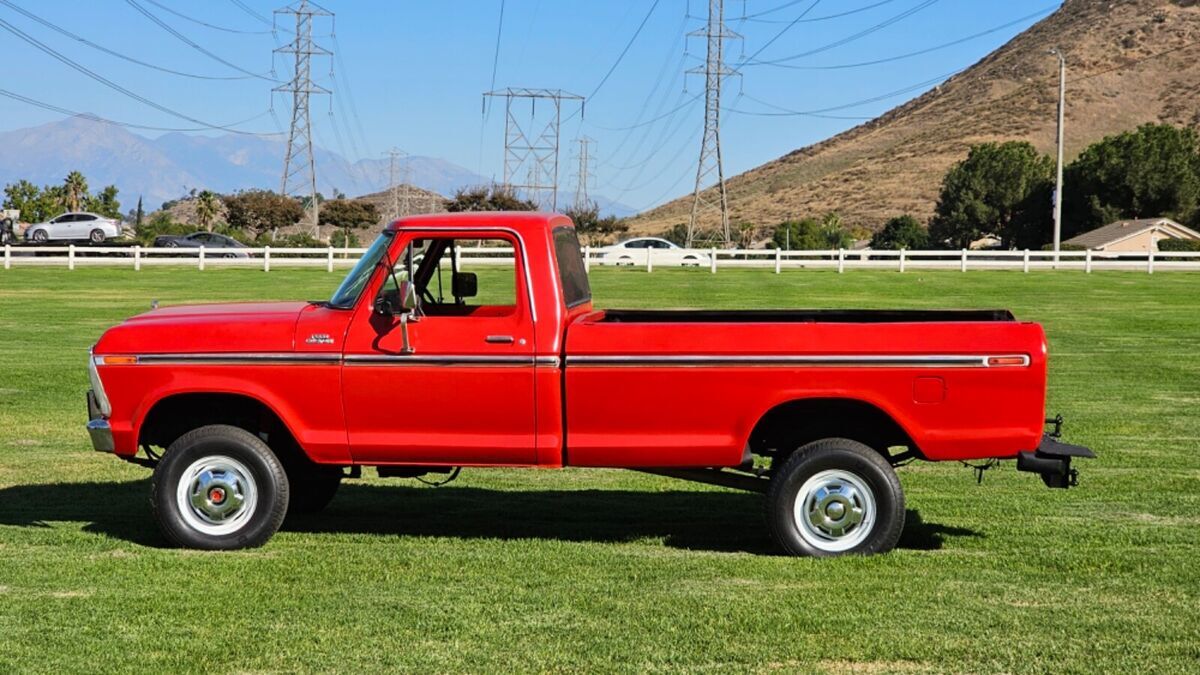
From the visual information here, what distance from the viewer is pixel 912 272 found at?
174ft

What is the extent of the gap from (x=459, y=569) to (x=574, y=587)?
0.82 meters

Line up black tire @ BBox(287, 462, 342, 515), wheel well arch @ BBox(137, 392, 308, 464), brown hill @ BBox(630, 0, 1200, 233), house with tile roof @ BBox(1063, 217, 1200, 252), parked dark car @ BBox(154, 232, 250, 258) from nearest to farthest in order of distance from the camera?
wheel well arch @ BBox(137, 392, 308, 464)
black tire @ BBox(287, 462, 342, 515)
parked dark car @ BBox(154, 232, 250, 258)
house with tile roof @ BBox(1063, 217, 1200, 252)
brown hill @ BBox(630, 0, 1200, 233)

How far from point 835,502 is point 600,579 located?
1.49m

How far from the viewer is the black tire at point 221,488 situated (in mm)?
9195

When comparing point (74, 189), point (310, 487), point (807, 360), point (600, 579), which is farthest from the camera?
point (74, 189)

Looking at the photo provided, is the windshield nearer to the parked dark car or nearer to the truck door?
the truck door

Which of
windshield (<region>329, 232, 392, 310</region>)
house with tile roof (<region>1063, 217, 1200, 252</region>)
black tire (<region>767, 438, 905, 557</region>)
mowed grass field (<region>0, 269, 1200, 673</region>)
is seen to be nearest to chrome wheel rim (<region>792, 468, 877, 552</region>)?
black tire (<region>767, 438, 905, 557</region>)

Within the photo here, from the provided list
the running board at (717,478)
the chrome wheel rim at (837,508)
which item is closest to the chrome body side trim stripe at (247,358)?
the running board at (717,478)

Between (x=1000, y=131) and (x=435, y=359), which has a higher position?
(x=1000, y=131)

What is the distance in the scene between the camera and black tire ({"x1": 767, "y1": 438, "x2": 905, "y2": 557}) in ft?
28.7

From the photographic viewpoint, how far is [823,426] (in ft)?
30.1

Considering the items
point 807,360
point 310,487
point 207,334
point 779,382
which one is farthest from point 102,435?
point 807,360

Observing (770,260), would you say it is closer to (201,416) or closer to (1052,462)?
(201,416)

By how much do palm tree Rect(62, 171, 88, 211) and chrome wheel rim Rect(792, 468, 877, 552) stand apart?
371 ft
